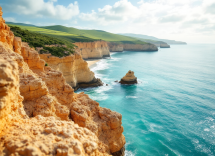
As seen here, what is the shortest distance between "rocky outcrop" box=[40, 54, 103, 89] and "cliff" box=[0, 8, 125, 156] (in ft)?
62.6

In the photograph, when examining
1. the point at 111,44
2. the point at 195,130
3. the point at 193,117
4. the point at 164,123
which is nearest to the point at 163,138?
the point at 164,123

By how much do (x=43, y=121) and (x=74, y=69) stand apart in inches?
1388

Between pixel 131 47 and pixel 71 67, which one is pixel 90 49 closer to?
pixel 71 67

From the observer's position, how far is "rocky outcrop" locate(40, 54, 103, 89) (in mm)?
34228

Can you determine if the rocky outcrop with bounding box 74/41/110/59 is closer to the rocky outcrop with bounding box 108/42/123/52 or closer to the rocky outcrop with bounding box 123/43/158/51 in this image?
the rocky outcrop with bounding box 108/42/123/52

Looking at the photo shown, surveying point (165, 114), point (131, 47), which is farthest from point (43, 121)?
point (131, 47)

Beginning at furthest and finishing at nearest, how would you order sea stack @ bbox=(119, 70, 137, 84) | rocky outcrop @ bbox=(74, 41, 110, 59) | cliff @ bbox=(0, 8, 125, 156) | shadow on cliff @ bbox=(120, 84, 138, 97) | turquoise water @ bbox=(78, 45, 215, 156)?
rocky outcrop @ bbox=(74, 41, 110, 59) < sea stack @ bbox=(119, 70, 137, 84) < shadow on cliff @ bbox=(120, 84, 138, 97) < turquoise water @ bbox=(78, 45, 215, 156) < cliff @ bbox=(0, 8, 125, 156)

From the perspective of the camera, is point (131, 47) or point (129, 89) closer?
point (129, 89)

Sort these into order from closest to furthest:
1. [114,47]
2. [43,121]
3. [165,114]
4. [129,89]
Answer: [43,121]
[165,114]
[129,89]
[114,47]

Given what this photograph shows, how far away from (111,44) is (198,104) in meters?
137

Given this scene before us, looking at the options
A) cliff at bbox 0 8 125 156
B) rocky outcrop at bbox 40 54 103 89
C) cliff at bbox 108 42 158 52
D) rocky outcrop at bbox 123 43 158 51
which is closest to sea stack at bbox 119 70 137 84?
rocky outcrop at bbox 40 54 103 89

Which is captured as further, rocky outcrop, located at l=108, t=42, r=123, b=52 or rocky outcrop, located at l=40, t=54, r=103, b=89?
rocky outcrop, located at l=108, t=42, r=123, b=52

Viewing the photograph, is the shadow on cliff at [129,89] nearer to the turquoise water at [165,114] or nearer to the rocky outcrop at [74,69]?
the turquoise water at [165,114]

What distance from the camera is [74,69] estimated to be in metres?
41.7
